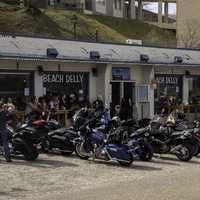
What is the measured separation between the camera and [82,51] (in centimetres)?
2664

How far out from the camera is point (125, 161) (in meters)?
17.0

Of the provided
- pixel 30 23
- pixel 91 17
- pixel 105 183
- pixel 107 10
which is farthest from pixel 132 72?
pixel 107 10

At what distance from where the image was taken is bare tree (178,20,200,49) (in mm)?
57206

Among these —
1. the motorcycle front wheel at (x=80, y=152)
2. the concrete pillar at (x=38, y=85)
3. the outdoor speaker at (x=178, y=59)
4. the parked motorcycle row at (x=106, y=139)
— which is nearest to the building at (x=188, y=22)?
the outdoor speaker at (x=178, y=59)

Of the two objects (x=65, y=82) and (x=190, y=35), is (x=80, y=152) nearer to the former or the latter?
(x=65, y=82)

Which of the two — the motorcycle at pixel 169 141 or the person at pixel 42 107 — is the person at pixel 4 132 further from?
the person at pixel 42 107

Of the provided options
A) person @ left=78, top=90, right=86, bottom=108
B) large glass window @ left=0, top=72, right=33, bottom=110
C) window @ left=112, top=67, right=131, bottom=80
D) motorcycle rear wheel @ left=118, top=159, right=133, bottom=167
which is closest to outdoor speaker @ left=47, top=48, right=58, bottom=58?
large glass window @ left=0, top=72, right=33, bottom=110

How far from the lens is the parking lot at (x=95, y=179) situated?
12398mm

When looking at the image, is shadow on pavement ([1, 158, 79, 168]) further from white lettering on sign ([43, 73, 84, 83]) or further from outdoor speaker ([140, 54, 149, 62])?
outdoor speaker ([140, 54, 149, 62])

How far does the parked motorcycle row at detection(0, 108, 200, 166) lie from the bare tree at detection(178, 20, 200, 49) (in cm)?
3733

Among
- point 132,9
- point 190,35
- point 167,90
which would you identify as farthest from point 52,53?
point 132,9

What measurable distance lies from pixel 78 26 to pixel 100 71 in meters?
43.1

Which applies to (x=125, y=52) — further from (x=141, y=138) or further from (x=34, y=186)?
(x=34, y=186)

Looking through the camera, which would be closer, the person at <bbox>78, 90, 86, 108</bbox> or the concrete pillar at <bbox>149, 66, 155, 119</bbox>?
the person at <bbox>78, 90, 86, 108</bbox>
